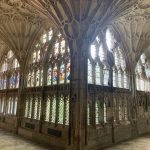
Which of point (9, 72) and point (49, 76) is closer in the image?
point (49, 76)

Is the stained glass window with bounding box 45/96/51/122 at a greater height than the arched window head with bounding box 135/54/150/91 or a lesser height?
lesser

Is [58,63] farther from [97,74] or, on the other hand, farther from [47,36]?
[47,36]

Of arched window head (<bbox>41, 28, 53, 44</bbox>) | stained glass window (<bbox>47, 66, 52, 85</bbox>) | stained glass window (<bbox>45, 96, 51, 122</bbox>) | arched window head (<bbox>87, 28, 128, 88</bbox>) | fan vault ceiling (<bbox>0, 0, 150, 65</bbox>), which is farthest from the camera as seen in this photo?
arched window head (<bbox>41, 28, 53, 44</bbox>)

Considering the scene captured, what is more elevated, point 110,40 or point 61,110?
point 110,40

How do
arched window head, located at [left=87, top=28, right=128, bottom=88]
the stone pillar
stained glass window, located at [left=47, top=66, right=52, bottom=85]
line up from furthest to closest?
stained glass window, located at [left=47, top=66, right=52, bottom=85] < arched window head, located at [left=87, top=28, right=128, bottom=88] < the stone pillar

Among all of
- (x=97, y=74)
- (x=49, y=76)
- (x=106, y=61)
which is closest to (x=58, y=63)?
(x=49, y=76)

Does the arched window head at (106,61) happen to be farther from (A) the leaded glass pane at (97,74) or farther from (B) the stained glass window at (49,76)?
(B) the stained glass window at (49,76)

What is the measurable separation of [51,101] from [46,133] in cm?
169

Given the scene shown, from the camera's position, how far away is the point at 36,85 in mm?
10867

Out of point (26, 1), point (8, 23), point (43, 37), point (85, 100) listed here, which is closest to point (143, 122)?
point (85, 100)

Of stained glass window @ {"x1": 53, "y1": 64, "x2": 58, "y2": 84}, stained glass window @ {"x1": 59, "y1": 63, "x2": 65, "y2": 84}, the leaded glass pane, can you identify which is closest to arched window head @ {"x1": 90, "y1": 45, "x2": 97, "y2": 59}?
the leaded glass pane

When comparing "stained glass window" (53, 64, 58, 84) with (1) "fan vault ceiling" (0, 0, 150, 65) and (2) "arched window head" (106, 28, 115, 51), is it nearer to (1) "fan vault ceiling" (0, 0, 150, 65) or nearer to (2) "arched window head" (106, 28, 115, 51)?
(1) "fan vault ceiling" (0, 0, 150, 65)

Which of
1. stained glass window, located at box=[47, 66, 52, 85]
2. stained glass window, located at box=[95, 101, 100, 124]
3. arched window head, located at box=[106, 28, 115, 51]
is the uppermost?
arched window head, located at box=[106, 28, 115, 51]

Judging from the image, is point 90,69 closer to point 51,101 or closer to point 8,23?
point 51,101
